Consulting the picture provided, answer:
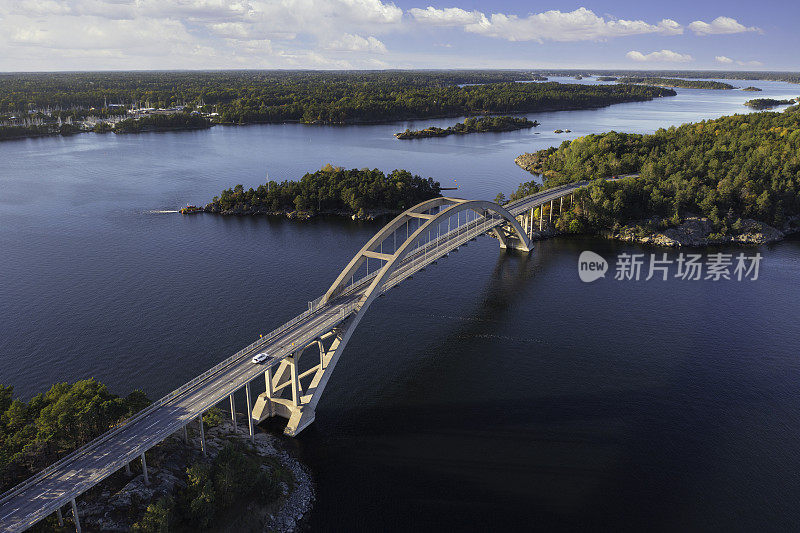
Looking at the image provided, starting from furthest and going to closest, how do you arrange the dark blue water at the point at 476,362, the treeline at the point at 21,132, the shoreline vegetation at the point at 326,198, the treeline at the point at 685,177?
the treeline at the point at 21,132 → the shoreline vegetation at the point at 326,198 → the treeline at the point at 685,177 → the dark blue water at the point at 476,362

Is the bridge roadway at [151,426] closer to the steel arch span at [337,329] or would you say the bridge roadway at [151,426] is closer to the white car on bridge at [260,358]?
the white car on bridge at [260,358]

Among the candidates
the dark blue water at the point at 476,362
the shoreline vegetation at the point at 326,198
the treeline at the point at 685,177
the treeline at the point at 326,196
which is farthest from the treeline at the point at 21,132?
the treeline at the point at 685,177

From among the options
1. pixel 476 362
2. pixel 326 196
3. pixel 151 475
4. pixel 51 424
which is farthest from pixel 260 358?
pixel 326 196

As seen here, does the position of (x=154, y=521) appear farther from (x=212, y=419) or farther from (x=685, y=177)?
(x=685, y=177)

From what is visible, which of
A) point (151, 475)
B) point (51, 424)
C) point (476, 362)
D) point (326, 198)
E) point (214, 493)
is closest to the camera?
point (214, 493)

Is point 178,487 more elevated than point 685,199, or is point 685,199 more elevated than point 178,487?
point 685,199

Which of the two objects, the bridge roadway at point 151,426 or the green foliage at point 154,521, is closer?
the bridge roadway at point 151,426

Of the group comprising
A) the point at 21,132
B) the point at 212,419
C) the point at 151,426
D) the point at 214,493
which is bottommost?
the point at 214,493

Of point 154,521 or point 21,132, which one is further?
point 21,132
